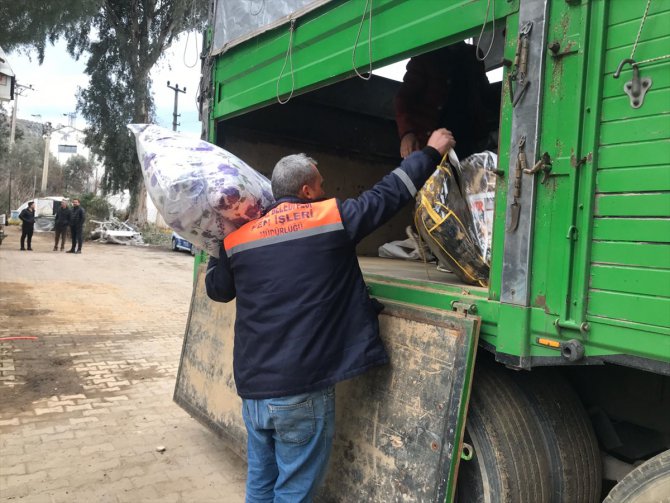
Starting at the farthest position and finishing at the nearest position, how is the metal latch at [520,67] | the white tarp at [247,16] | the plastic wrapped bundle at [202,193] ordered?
the white tarp at [247,16]
the plastic wrapped bundle at [202,193]
the metal latch at [520,67]

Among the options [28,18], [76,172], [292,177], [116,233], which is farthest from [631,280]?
[76,172]

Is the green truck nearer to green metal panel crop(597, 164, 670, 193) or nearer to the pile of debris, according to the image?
green metal panel crop(597, 164, 670, 193)

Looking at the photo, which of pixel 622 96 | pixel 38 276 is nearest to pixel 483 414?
pixel 622 96

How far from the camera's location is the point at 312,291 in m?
2.12

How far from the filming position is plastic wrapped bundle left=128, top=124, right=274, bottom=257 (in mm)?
2434

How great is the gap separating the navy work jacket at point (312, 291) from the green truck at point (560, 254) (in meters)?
0.31

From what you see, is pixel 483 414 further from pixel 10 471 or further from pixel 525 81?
pixel 10 471

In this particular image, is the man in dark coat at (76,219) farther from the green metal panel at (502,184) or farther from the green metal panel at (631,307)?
the green metal panel at (631,307)

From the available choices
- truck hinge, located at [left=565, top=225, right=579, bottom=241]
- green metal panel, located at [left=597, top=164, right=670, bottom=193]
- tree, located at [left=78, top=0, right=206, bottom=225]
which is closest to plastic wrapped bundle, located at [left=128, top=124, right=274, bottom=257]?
truck hinge, located at [left=565, top=225, right=579, bottom=241]

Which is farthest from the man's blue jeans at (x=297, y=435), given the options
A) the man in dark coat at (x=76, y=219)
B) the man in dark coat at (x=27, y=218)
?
the man in dark coat at (x=27, y=218)

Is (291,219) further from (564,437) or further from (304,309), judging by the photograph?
(564,437)

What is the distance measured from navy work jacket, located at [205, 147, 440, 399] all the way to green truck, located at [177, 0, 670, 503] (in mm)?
311

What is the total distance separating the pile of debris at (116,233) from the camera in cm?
2355

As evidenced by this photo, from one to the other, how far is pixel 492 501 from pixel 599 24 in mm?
1731
